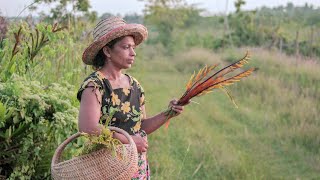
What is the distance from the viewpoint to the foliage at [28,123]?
3115 millimetres

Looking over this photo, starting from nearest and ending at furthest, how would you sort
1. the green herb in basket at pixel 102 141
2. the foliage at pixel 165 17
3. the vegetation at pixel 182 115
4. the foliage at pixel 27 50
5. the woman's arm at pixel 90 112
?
the green herb in basket at pixel 102 141
the woman's arm at pixel 90 112
the vegetation at pixel 182 115
the foliage at pixel 27 50
the foliage at pixel 165 17

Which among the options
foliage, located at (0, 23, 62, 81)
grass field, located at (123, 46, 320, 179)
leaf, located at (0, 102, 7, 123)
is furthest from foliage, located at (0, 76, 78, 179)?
grass field, located at (123, 46, 320, 179)

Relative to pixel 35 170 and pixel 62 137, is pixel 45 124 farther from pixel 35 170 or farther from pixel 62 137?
pixel 35 170

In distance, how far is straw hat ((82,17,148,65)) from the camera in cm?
258

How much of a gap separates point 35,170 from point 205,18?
25978 millimetres

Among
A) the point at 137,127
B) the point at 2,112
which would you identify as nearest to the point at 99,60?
the point at 137,127

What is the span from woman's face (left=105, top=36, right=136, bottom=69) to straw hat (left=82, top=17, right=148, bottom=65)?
0.13 feet

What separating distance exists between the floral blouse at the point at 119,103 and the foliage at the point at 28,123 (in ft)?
1.91

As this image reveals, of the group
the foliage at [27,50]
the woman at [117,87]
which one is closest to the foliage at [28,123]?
the foliage at [27,50]

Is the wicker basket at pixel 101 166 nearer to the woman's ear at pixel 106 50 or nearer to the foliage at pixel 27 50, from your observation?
the woman's ear at pixel 106 50

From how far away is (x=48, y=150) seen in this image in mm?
3482

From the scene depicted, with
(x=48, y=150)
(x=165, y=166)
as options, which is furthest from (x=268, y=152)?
(x=48, y=150)

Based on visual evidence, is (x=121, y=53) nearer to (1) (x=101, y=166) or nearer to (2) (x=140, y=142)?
(2) (x=140, y=142)

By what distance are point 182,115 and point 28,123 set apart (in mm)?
4395
